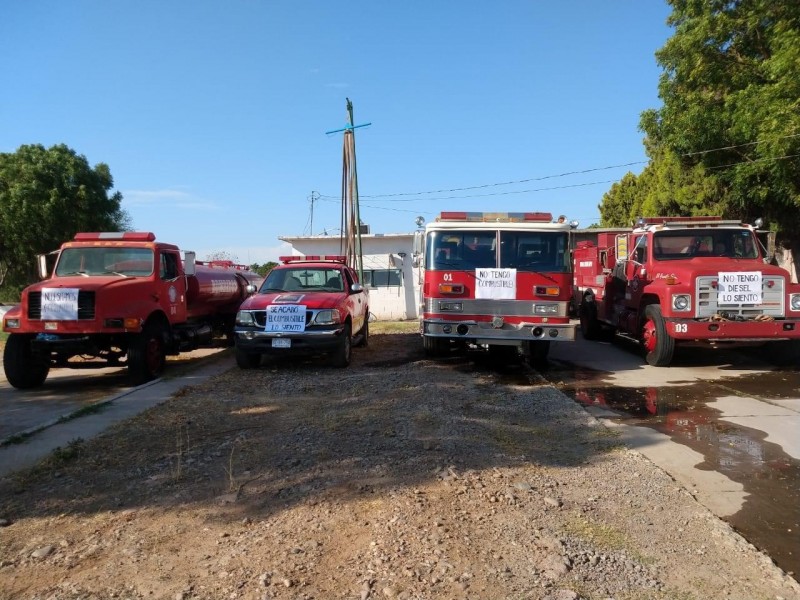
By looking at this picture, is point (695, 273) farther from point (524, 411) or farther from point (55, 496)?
point (55, 496)

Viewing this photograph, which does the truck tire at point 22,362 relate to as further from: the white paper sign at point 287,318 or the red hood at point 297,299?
the white paper sign at point 287,318

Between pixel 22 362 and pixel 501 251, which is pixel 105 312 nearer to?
pixel 22 362

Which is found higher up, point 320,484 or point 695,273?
point 695,273

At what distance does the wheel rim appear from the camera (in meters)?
10.4

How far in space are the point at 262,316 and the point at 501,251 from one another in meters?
4.11

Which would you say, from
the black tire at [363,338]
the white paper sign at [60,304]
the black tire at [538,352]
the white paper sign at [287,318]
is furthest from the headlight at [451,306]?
the white paper sign at [60,304]

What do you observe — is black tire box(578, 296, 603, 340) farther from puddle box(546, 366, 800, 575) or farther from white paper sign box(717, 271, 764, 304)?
white paper sign box(717, 271, 764, 304)

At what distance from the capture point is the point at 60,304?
28.0 ft

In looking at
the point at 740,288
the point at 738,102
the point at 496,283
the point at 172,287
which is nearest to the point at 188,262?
the point at 172,287

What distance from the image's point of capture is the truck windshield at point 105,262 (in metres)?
9.82

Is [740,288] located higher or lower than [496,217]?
lower

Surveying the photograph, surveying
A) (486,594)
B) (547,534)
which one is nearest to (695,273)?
(547,534)

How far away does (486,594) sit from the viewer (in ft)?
9.86

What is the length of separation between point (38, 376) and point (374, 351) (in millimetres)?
6297
